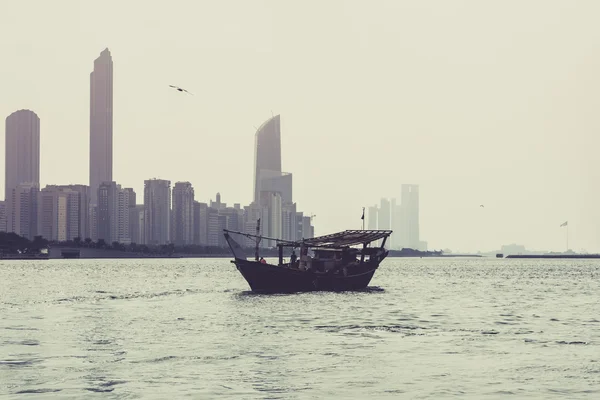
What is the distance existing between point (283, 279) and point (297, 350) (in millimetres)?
39556

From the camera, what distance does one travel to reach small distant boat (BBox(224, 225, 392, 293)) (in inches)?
3142

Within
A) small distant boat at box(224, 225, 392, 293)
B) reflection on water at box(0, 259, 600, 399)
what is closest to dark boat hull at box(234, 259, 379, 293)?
small distant boat at box(224, 225, 392, 293)

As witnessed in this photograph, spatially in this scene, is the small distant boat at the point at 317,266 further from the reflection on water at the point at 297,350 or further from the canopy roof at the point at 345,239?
the reflection on water at the point at 297,350

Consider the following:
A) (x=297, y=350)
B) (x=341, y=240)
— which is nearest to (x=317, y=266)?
(x=341, y=240)

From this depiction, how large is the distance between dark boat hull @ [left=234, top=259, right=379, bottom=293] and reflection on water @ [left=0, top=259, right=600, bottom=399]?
26.1 ft

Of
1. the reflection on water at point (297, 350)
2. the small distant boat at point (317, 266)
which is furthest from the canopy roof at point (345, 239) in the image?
the reflection on water at point (297, 350)

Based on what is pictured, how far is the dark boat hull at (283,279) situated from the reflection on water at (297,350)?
7.94m

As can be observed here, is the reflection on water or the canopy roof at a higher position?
the canopy roof

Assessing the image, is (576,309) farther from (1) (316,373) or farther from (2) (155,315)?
(1) (316,373)

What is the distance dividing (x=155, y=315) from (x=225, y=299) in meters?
17.6

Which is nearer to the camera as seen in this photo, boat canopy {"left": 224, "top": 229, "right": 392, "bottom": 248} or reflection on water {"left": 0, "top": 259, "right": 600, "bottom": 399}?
reflection on water {"left": 0, "top": 259, "right": 600, "bottom": 399}

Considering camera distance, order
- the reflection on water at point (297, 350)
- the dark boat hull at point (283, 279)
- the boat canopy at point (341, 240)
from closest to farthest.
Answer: the reflection on water at point (297, 350) → the dark boat hull at point (283, 279) → the boat canopy at point (341, 240)

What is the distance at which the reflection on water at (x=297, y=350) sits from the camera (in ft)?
101

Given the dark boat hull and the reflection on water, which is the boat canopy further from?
the reflection on water
